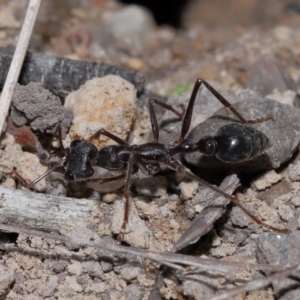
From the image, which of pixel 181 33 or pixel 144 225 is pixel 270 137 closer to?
pixel 144 225

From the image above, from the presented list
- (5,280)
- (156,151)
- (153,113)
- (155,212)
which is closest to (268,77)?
(153,113)

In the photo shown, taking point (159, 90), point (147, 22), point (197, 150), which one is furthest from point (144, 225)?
point (147, 22)

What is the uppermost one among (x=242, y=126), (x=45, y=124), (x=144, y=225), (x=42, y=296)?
(x=242, y=126)

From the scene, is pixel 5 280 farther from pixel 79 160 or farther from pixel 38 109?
pixel 38 109

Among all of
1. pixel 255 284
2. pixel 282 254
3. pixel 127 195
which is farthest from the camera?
pixel 127 195

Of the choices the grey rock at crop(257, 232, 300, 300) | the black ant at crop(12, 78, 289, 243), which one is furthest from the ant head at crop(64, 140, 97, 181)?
the grey rock at crop(257, 232, 300, 300)

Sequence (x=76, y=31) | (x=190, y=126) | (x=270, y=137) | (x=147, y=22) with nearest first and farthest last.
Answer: (x=270, y=137) < (x=190, y=126) < (x=76, y=31) < (x=147, y=22)
